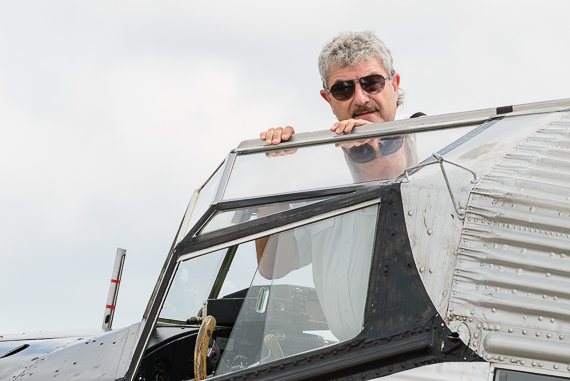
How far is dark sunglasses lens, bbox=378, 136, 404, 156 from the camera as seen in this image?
330 cm

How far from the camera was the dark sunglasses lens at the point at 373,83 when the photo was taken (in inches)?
166

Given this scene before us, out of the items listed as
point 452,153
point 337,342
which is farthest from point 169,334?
point 452,153

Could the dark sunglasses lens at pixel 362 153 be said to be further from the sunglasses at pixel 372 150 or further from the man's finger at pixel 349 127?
the man's finger at pixel 349 127

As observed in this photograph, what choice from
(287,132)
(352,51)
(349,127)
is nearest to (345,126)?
(349,127)

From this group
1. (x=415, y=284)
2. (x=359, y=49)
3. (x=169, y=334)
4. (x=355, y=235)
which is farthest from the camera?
(x=359, y=49)

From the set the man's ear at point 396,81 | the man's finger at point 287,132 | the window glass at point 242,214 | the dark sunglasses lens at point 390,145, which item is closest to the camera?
the window glass at point 242,214

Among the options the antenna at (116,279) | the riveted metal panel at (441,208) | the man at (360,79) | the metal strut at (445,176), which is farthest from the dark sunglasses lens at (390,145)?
the antenna at (116,279)

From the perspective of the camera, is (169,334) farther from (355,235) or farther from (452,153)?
(452,153)

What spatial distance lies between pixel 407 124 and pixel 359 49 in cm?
113

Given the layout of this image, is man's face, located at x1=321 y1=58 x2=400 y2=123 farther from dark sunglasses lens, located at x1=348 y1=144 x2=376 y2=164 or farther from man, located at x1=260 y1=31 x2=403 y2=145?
dark sunglasses lens, located at x1=348 y1=144 x2=376 y2=164

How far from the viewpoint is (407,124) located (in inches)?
134

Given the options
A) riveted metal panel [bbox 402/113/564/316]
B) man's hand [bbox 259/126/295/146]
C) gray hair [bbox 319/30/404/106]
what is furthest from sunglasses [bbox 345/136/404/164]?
gray hair [bbox 319/30/404/106]

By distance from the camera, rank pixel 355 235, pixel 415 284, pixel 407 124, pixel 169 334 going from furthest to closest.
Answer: pixel 169 334 < pixel 407 124 < pixel 355 235 < pixel 415 284

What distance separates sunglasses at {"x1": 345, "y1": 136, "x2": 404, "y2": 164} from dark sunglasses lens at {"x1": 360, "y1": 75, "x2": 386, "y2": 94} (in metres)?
0.94
